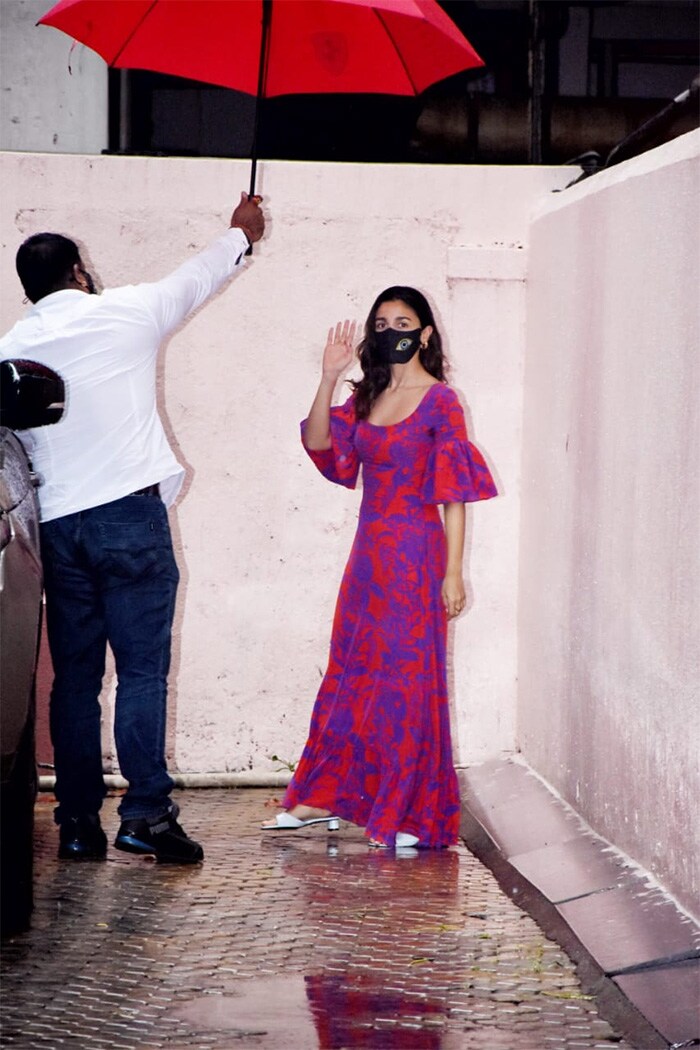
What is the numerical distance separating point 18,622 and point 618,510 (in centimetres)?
215

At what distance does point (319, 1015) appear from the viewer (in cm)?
405

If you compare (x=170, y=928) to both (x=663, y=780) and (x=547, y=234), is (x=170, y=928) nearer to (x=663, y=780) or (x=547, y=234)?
(x=663, y=780)

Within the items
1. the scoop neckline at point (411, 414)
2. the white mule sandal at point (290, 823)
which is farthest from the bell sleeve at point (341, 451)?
the white mule sandal at point (290, 823)

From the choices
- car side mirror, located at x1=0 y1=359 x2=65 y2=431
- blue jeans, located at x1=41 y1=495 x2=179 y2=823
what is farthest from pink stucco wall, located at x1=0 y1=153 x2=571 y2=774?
car side mirror, located at x1=0 y1=359 x2=65 y2=431

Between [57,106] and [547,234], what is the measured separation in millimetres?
2683

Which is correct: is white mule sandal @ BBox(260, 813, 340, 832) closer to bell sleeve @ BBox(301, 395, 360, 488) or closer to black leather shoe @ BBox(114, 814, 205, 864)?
black leather shoe @ BBox(114, 814, 205, 864)

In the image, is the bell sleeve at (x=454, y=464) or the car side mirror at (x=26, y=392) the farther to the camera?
the bell sleeve at (x=454, y=464)

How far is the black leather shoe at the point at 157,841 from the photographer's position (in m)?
5.65

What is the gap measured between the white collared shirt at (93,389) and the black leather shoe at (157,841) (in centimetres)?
113

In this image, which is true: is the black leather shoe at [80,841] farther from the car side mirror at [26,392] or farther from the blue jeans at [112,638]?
the car side mirror at [26,392]

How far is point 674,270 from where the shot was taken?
486 cm

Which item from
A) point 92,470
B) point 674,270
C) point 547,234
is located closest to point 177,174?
point 547,234

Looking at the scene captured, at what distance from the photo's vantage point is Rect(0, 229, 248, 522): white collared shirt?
5.51m

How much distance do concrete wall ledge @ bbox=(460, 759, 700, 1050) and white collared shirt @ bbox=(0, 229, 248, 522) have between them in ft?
6.20
